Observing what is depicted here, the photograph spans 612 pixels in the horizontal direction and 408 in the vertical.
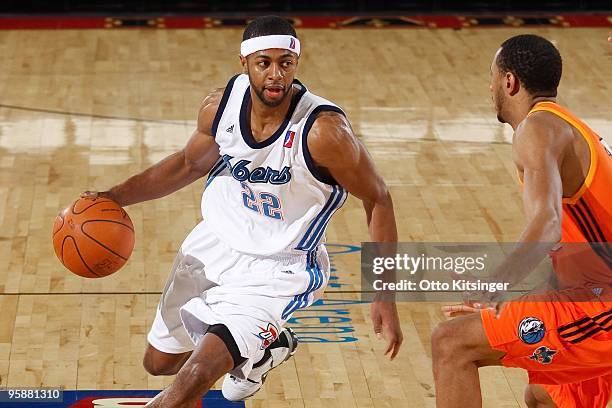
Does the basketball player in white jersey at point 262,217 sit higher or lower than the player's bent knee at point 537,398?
higher

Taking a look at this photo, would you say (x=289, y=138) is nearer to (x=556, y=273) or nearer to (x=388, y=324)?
(x=388, y=324)

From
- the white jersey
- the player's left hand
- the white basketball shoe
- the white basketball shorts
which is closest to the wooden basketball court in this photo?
the white basketball shoe

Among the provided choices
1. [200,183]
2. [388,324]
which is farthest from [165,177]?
[200,183]

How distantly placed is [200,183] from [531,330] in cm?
490

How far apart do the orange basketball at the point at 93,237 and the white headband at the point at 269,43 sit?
0.99 meters

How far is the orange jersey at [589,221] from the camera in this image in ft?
15.0

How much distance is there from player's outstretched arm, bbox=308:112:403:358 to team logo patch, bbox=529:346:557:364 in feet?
2.06

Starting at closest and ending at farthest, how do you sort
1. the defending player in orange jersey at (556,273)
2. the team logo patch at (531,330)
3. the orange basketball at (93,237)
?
the defending player in orange jersey at (556,273) < the team logo patch at (531,330) < the orange basketball at (93,237)

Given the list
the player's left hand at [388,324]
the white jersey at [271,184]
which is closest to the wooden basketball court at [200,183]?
the player's left hand at [388,324]

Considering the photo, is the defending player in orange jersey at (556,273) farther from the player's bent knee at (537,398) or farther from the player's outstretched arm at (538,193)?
the player's bent knee at (537,398)

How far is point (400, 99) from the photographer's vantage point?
1144cm

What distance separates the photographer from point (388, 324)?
5141 mm

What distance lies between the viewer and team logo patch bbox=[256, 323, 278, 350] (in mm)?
5116

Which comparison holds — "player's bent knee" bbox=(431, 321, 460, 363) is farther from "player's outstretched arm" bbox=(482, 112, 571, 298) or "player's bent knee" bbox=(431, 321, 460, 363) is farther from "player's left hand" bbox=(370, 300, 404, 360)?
"player's outstretched arm" bbox=(482, 112, 571, 298)
